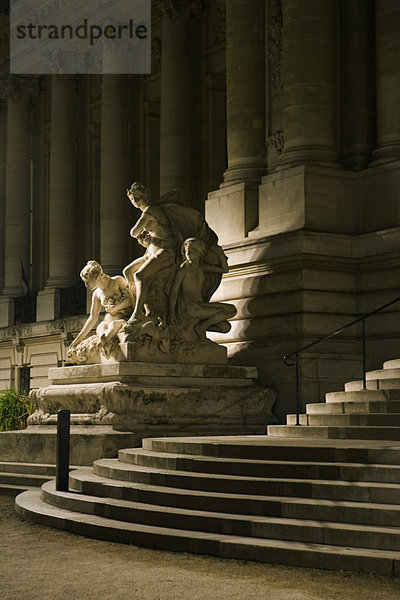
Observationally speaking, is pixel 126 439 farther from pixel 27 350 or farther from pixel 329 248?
pixel 27 350

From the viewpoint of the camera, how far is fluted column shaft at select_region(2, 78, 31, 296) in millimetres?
38688

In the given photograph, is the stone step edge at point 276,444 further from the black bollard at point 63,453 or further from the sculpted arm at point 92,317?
the sculpted arm at point 92,317

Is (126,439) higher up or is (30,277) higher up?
(30,277)

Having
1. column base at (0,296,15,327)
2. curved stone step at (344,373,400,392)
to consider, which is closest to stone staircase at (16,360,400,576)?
curved stone step at (344,373,400,392)

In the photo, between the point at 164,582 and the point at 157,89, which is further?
the point at 157,89

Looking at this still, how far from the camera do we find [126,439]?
1705 centimetres

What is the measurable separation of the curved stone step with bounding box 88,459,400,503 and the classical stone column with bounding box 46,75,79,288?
77.1ft

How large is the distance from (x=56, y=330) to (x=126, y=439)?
A: 17.8m

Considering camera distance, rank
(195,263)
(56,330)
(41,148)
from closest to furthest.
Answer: (195,263) < (56,330) < (41,148)

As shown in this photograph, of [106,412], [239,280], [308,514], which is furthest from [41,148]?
[308,514]

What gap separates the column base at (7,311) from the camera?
37.6 m

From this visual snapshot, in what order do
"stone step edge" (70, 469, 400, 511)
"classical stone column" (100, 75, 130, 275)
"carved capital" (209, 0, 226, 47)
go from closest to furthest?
"stone step edge" (70, 469, 400, 511)
"carved capital" (209, 0, 226, 47)
"classical stone column" (100, 75, 130, 275)

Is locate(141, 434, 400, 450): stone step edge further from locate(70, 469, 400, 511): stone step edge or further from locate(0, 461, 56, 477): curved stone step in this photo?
locate(0, 461, 56, 477): curved stone step

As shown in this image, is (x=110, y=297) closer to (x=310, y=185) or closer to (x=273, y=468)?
(x=310, y=185)
